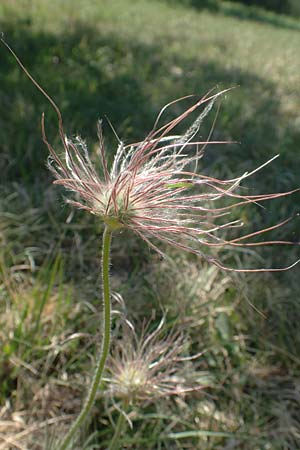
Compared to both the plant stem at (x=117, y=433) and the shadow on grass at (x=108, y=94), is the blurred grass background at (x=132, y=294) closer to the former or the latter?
the shadow on grass at (x=108, y=94)

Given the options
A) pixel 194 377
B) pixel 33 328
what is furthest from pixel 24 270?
pixel 194 377

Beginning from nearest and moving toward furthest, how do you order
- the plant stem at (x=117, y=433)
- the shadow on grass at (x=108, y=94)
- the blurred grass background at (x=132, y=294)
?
the plant stem at (x=117, y=433) < the blurred grass background at (x=132, y=294) < the shadow on grass at (x=108, y=94)

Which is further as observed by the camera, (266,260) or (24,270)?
(266,260)

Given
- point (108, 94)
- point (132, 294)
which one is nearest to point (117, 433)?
point (132, 294)

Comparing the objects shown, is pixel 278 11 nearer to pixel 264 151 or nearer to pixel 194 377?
pixel 264 151

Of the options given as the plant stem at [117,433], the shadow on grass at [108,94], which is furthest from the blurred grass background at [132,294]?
the plant stem at [117,433]

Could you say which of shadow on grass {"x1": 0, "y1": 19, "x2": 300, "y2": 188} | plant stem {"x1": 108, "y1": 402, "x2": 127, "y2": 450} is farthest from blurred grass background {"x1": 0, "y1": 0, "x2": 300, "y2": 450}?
plant stem {"x1": 108, "y1": 402, "x2": 127, "y2": 450}

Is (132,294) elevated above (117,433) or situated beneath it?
situated beneath

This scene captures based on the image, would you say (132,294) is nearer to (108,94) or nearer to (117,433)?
(117,433)
